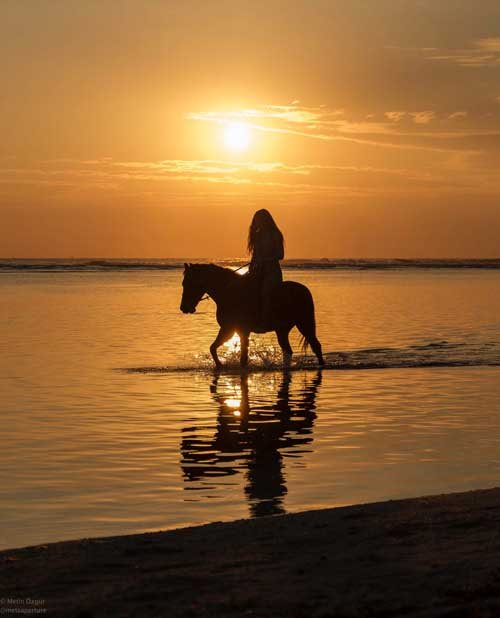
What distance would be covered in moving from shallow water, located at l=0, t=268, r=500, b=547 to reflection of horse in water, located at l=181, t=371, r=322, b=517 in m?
0.03

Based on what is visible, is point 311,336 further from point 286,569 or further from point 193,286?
point 286,569

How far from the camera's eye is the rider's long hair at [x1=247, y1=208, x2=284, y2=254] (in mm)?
20314

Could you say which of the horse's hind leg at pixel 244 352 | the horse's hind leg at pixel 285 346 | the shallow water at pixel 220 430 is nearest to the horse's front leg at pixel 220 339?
the horse's hind leg at pixel 244 352

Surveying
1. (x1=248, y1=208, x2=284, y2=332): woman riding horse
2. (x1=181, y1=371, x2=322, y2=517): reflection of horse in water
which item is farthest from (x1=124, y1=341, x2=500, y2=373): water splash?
(x1=181, y1=371, x2=322, y2=517): reflection of horse in water

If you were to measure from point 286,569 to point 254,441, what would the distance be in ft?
18.9

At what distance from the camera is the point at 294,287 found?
21.0 m

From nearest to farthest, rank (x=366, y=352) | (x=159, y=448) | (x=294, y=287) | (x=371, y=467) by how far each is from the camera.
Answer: (x=371, y=467) → (x=159, y=448) → (x=294, y=287) → (x=366, y=352)

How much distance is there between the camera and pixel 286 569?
6.15 meters

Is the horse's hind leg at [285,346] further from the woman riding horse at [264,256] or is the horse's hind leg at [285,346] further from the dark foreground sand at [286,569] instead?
the dark foreground sand at [286,569]

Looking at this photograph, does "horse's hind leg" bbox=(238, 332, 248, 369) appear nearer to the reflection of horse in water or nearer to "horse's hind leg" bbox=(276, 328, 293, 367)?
"horse's hind leg" bbox=(276, 328, 293, 367)

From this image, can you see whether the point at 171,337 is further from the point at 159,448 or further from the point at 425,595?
the point at 425,595

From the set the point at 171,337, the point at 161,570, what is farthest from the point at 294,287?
the point at 161,570

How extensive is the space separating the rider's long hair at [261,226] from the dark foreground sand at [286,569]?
13.0m

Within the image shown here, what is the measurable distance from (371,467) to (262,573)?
4.28 m
